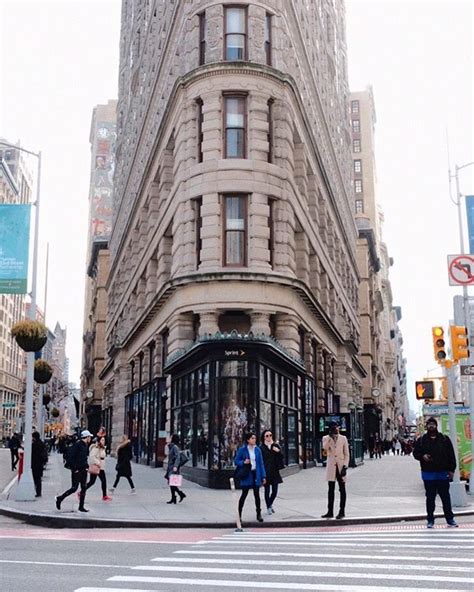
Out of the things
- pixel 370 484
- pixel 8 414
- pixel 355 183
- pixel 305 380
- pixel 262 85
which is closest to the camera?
pixel 370 484

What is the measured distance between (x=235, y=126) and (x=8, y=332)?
135 metres

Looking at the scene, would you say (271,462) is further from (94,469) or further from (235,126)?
(235,126)

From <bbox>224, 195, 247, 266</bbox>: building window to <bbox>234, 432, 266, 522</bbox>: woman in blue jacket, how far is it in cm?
1353

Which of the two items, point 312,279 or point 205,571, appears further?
point 312,279

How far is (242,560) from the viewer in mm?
9953


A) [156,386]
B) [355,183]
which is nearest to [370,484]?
[156,386]

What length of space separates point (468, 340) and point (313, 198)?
20.8 m

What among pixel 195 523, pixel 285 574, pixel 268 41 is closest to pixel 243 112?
pixel 268 41

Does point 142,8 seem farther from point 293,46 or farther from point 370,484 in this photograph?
point 370,484

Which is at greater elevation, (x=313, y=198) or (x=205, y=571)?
(x=313, y=198)

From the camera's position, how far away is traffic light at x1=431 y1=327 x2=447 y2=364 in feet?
60.7

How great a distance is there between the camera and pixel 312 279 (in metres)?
38.1

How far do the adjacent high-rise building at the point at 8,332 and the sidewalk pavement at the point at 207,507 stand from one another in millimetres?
119690

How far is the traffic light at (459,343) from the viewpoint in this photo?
18938 mm
